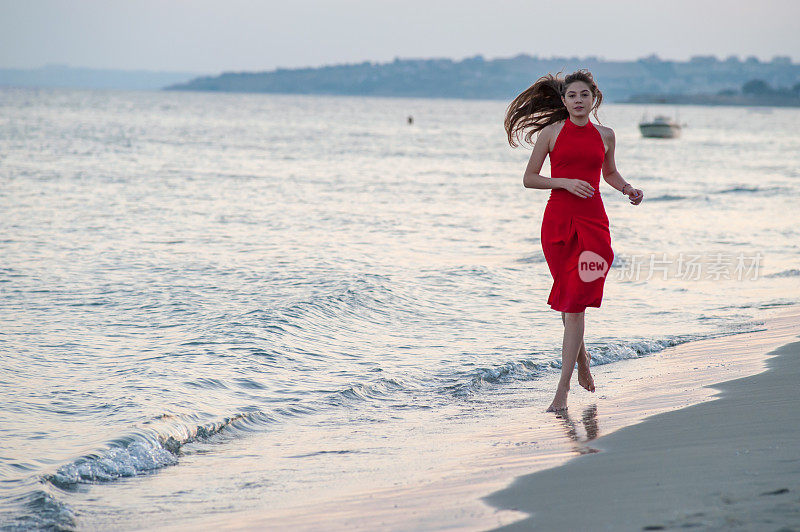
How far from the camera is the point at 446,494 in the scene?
149 inches

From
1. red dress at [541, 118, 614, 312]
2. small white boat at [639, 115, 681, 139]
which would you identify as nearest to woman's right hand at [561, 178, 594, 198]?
red dress at [541, 118, 614, 312]

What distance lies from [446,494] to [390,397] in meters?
2.28

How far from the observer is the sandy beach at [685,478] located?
2.96m

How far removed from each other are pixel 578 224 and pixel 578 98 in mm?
733

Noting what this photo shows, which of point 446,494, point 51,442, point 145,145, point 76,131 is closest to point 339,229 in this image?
point 51,442

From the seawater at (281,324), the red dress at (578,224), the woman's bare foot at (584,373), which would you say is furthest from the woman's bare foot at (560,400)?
the red dress at (578,224)

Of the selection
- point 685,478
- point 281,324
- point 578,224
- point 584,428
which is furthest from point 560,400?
point 281,324

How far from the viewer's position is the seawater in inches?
178

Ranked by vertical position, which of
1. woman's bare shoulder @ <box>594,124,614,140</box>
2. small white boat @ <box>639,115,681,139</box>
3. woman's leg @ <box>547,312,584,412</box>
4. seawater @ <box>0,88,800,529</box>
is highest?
small white boat @ <box>639,115,681,139</box>

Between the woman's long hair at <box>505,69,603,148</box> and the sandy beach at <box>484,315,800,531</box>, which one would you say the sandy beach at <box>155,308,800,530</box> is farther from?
the woman's long hair at <box>505,69,603,148</box>

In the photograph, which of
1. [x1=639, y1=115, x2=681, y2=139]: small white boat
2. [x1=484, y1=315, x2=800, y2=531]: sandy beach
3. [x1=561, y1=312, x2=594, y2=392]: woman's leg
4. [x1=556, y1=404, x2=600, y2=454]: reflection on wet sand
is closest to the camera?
[x1=484, y1=315, x2=800, y2=531]: sandy beach

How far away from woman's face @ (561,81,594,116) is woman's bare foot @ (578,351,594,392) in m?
1.62

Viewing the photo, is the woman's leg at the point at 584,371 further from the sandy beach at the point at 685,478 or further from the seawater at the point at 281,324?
the sandy beach at the point at 685,478

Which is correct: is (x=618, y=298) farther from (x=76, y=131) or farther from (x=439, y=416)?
(x=76, y=131)
